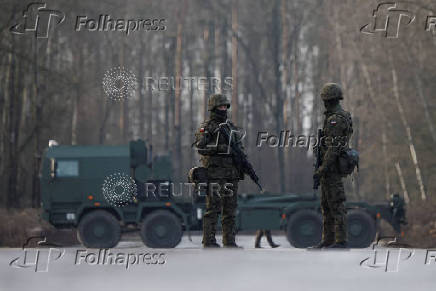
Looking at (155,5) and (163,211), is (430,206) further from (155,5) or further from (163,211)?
(155,5)

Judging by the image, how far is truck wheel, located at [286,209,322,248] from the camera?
1970 centimetres

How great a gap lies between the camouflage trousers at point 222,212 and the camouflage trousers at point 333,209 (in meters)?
1.00

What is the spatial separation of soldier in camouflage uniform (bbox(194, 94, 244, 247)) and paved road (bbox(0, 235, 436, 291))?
3.72 ft

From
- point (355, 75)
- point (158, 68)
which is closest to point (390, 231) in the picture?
point (355, 75)

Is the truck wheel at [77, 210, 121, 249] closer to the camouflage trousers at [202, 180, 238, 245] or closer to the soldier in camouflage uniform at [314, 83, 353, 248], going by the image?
the camouflage trousers at [202, 180, 238, 245]

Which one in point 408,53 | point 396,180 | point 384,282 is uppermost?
point 408,53

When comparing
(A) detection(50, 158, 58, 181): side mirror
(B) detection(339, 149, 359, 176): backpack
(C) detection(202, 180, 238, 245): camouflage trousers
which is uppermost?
(A) detection(50, 158, 58, 181): side mirror

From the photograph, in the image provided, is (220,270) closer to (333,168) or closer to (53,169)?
(333,168)

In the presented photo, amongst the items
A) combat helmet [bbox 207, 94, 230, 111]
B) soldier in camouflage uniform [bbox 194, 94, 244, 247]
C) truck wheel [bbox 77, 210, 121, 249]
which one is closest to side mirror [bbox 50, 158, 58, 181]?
truck wheel [bbox 77, 210, 121, 249]

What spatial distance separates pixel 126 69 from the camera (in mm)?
41875

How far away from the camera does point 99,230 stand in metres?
19.9

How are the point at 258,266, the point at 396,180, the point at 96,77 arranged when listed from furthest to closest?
1. the point at 96,77
2. the point at 396,180
3. the point at 258,266

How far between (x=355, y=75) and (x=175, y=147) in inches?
375

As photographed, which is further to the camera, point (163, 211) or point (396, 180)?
point (396, 180)
